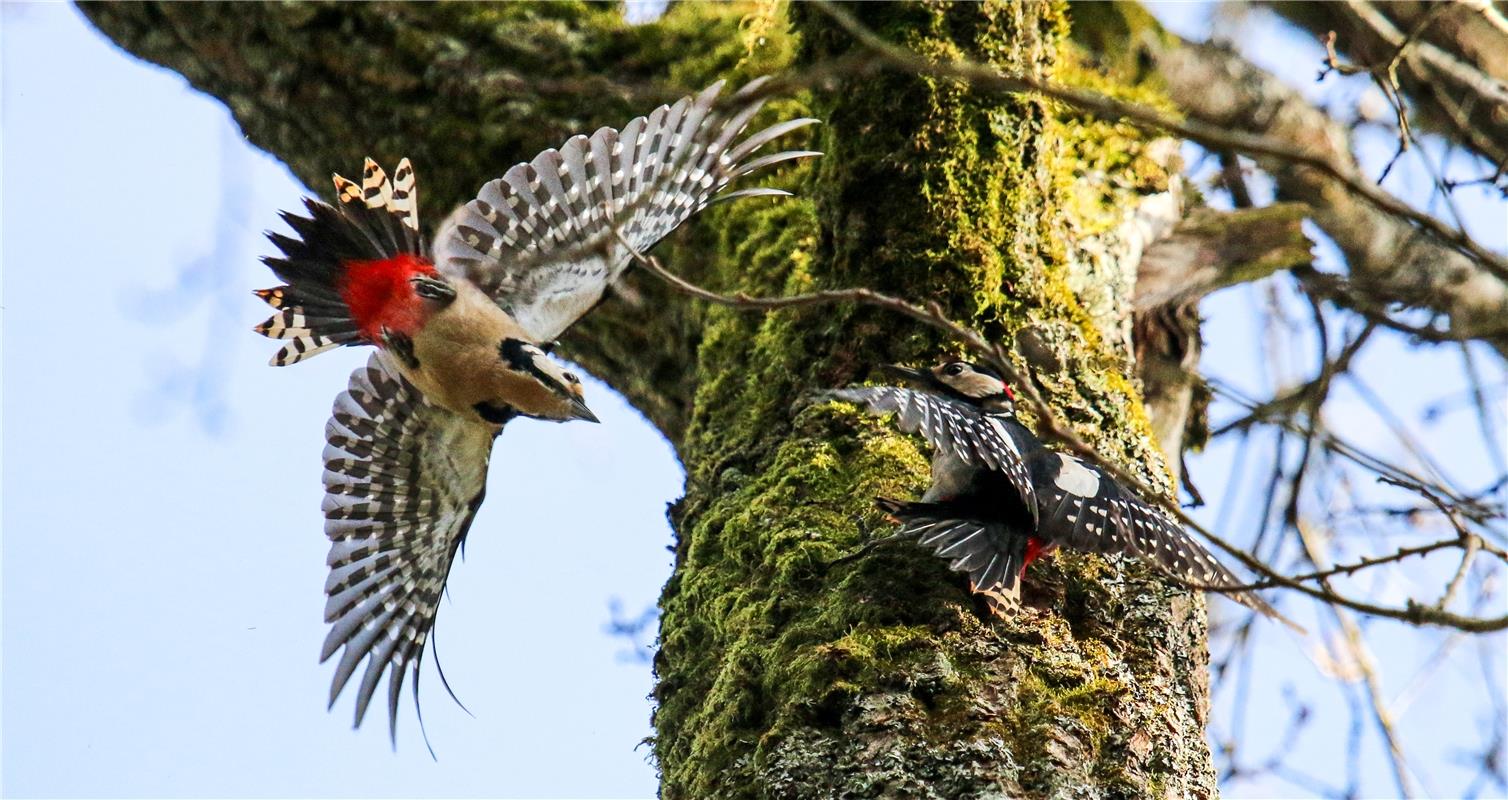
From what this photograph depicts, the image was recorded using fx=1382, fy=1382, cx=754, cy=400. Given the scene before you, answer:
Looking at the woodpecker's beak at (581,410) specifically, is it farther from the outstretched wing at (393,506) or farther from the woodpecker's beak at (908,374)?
the woodpecker's beak at (908,374)

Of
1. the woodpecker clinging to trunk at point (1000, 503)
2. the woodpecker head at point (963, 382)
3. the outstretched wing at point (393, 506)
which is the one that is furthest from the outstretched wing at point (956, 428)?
the outstretched wing at point (393, 506)

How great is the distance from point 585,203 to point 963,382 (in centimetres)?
143

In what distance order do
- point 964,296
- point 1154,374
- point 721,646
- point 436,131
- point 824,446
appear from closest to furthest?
point 721,646 → point 824,446 → point 964,296 → point 1154,374 → point 436,131

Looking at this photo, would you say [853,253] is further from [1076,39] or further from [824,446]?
[1076,39]

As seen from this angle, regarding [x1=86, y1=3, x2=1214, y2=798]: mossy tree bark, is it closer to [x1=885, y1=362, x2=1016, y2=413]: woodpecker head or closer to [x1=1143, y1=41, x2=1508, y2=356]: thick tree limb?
[x1=885, y1=362, x2=1016, y2=413]: woodpecker head

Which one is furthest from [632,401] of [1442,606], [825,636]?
[1442,606]

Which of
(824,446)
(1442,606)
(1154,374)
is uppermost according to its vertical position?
(1154,374)

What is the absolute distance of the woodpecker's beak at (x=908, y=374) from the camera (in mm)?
3377

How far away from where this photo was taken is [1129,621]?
306 centimetres

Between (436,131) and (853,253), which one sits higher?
(436,131)

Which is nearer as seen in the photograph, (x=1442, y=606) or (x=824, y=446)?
(x=1442, y=606)

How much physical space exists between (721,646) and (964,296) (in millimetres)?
1163

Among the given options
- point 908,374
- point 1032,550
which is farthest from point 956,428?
point 908,374

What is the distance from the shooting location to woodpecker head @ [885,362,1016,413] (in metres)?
3.38
